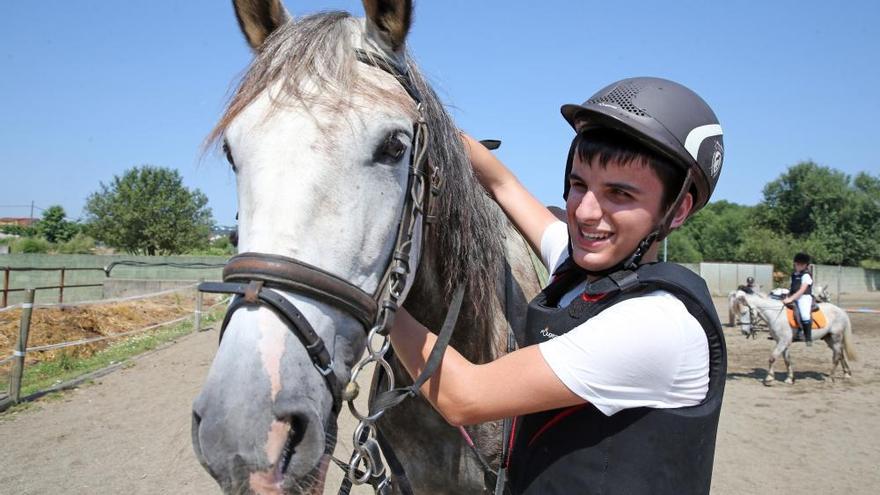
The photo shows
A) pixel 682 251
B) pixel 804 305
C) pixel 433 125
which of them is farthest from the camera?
pixel 682 251

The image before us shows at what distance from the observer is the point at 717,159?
1698mm

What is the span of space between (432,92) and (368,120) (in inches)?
20.5

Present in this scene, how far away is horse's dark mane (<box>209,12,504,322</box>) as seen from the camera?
5.54 feet

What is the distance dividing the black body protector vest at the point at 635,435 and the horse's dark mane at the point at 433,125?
648mm

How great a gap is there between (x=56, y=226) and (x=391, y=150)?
81946mm

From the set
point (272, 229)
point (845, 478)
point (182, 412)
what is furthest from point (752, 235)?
point (272, 229)

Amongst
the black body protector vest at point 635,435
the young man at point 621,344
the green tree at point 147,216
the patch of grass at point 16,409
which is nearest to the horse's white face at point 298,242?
the young man at point 621,344

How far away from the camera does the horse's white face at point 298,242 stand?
1206 millimetres

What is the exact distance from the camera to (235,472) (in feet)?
3.95

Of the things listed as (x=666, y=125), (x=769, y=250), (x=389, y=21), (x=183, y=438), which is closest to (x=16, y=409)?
(x=183, y=438)

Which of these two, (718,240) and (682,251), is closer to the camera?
(682,251)

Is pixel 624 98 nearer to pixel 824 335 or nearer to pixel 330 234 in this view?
pixel 330 234

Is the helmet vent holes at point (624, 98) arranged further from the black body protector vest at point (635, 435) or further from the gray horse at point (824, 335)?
the gray horse at point (824, 335)

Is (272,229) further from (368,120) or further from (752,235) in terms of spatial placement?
(752,235)
